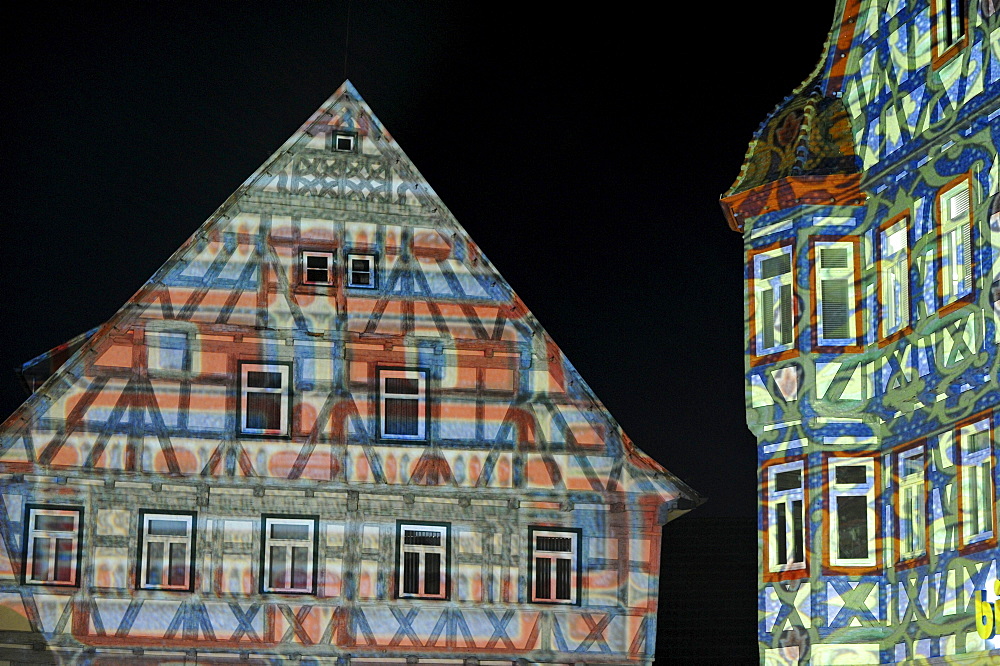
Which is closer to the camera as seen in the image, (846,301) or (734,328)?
(846,301)

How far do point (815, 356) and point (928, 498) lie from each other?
152cm

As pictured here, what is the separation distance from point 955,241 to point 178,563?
6.35 metres

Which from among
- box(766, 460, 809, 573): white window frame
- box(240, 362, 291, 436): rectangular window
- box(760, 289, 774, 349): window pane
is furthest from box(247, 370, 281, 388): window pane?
box(766, 460, 809, 573): white window frame

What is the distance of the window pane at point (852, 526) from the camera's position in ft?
41.5

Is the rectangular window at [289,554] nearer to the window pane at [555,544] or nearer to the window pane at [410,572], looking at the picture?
the window pane at [410,572]

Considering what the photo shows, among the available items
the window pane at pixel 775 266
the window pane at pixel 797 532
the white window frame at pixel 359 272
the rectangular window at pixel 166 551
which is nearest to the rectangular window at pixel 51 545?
the rectangular window at pixel 166 551

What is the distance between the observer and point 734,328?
52.4ft

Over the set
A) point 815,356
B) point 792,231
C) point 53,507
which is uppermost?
point 792,231

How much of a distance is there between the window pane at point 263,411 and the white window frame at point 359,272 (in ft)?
3.65

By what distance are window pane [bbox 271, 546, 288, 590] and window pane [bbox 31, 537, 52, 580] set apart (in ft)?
5.60

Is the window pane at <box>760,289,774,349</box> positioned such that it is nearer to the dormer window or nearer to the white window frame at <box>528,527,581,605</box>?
the white window frame at <box>528,527,581,605</box>

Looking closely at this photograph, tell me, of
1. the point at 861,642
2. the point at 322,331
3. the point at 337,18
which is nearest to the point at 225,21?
the point at 337,18

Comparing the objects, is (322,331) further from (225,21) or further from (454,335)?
(225,21)

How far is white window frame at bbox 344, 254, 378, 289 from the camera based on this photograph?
47.6 feet
